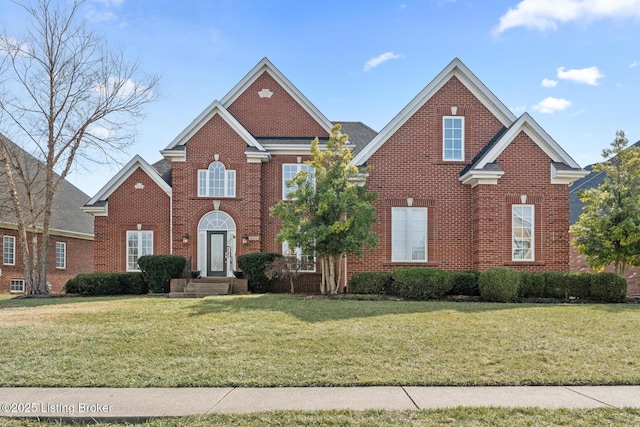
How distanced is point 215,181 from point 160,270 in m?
4.32

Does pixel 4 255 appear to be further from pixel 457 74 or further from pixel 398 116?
pixel 457 74

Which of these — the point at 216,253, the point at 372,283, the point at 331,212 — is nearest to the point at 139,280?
the point at 216,253

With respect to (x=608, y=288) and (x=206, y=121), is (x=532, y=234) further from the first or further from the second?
(x=206, y=121)

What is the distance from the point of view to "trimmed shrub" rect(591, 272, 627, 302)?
1588cm

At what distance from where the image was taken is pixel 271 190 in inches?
870

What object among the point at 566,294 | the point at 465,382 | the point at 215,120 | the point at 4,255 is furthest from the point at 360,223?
the point at 4,255

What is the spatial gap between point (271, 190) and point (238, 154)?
2064 millimetres

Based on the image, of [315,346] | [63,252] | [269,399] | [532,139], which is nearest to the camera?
[269,399]

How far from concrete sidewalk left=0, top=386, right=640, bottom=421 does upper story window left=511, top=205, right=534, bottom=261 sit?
11487 millimetres

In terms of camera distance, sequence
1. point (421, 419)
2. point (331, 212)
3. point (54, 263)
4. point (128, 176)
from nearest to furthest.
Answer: point (421, 419), point (331, 212), point (128, 176), point (54, 263)

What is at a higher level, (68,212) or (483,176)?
(483,176)

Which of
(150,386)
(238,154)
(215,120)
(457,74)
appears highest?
(457,74)

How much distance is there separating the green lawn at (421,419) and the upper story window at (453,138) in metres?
14.3

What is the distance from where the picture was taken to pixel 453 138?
1991 centimetres
